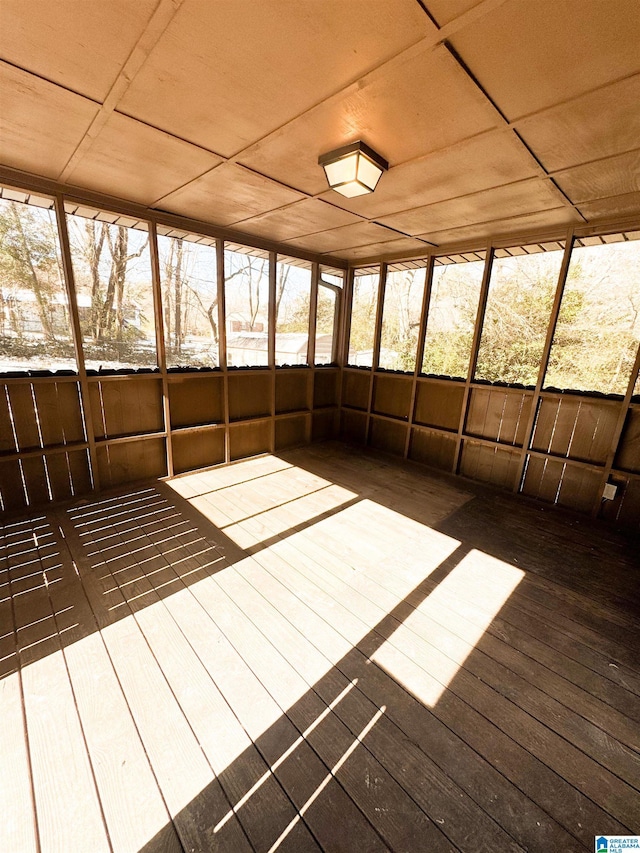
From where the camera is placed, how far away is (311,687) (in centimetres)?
174

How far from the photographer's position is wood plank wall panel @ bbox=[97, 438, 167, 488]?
3.66 metres

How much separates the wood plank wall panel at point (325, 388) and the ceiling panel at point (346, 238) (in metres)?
1.73

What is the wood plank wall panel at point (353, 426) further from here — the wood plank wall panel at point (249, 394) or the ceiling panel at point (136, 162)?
the ceiling panel at point (136, 162)

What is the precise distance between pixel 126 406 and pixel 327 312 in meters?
3.16

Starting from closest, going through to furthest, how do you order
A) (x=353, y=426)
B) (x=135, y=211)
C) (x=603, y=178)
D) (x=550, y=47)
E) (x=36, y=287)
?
(x=550, y=47) < (x=603, y=178) < (x=36, y=287) < (x=135, y=211) < (x=353, y=426)

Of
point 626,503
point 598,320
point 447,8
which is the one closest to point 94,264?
point 447,8

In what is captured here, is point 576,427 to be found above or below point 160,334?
below

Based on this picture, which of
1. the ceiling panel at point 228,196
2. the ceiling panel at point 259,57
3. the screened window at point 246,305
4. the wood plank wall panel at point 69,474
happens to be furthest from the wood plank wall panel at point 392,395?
the wood plank wall panel at point 69,474

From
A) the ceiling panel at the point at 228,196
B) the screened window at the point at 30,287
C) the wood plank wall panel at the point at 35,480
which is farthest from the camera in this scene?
the wood plank wall panel at the point at 35,480

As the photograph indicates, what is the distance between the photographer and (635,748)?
1.55m

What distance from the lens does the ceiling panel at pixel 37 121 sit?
170cm

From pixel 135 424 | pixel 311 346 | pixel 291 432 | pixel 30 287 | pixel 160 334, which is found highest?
pixel 30 287

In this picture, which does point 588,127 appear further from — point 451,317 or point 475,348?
point 451,317

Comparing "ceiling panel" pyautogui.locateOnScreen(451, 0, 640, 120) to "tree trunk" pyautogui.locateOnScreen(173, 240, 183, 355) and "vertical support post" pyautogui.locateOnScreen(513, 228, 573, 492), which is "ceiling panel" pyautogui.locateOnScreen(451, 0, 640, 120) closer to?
"vertical support post" pyautogui.locateOnScreen(513, 228, 573, 492)
